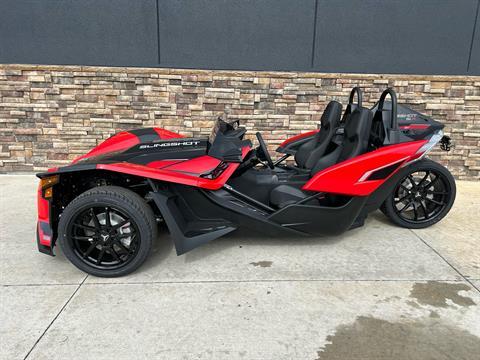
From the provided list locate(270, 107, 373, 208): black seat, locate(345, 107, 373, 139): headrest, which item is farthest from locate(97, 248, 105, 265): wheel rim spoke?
locate(345, 107, 373, 139): headrest

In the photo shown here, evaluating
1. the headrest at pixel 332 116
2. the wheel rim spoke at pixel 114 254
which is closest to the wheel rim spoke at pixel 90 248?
the wheel rim spoke at pixel 114 254

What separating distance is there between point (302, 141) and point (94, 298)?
282 cm

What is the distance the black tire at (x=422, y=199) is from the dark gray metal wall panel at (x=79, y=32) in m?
3.91

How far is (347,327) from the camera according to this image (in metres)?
1.96

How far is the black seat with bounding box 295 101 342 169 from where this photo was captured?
3.46 m

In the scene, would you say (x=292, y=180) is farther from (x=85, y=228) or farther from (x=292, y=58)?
(x=292, y=58)

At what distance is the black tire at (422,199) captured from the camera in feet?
11.0

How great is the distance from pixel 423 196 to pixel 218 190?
2150 mm

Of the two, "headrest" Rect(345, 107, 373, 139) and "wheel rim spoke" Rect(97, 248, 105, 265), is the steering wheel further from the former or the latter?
"wheel rim spoke" Rect(97, 248, 105, 265)

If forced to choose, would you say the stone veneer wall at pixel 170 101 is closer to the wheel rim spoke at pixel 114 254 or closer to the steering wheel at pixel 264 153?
the steering wheel at pixel 264 153

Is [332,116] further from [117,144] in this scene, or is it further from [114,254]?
[114,254]

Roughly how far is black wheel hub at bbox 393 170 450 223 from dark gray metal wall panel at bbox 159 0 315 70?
269 centimetres

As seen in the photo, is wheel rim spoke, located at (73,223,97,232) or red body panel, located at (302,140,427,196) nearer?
wheel rim spoke, located at (73,223,97,232)

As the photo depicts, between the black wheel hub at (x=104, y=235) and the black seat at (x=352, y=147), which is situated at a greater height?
the black seat at (x=352, y=147)
